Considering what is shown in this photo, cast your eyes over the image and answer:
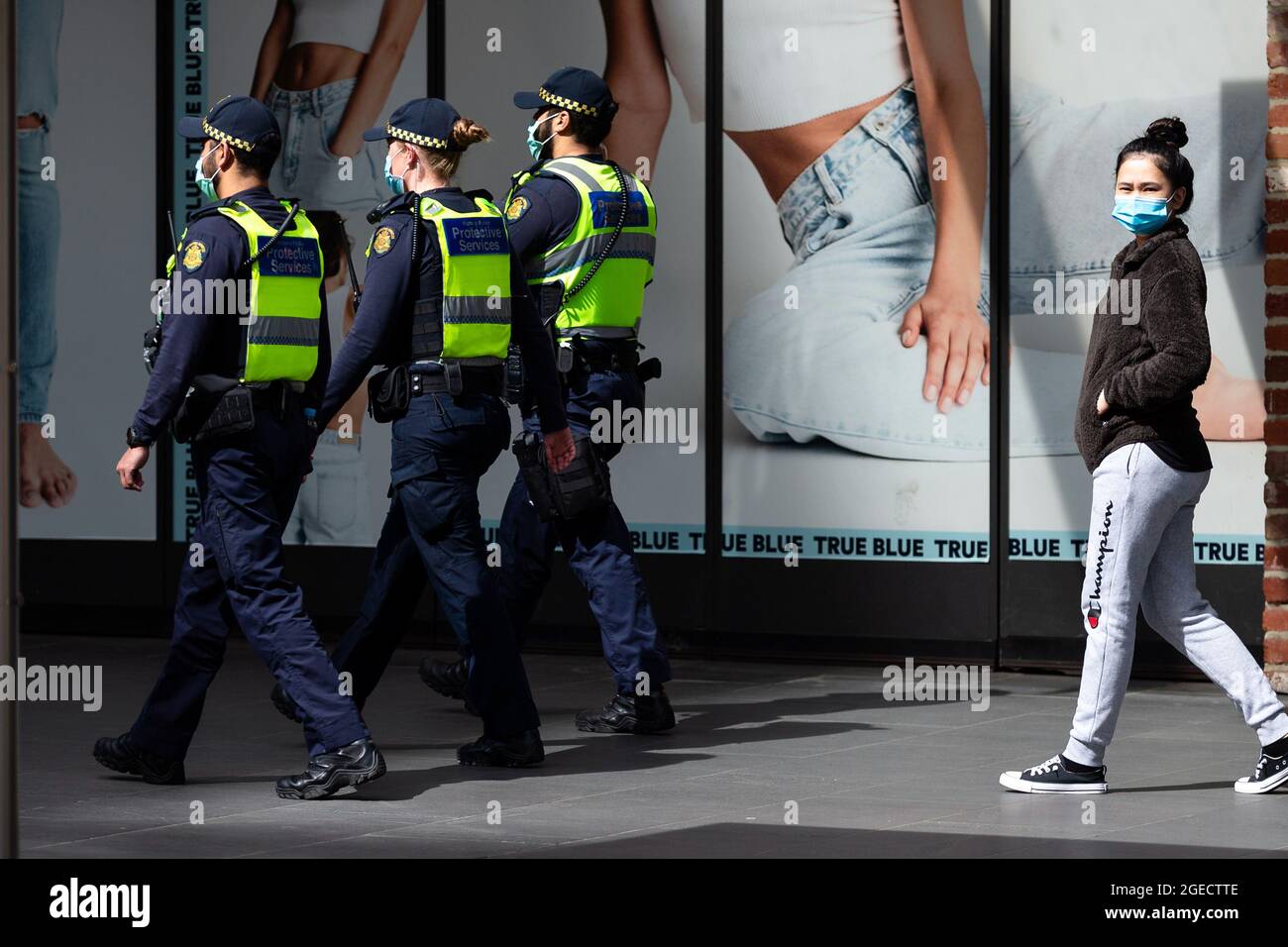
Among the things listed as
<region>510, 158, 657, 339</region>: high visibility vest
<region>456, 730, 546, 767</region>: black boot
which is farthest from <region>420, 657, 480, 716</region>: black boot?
<region>510, 158, 657, 339</region>: high visibility vest

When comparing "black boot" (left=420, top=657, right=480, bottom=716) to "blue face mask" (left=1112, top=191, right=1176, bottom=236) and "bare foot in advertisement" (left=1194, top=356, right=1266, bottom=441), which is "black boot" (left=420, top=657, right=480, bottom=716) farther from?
"bare foot in advertisement" (left=1194, top=356, right=1266, bottom=441)

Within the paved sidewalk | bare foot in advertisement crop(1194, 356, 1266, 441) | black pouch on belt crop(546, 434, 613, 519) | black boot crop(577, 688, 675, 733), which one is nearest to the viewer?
the paved sidewalk

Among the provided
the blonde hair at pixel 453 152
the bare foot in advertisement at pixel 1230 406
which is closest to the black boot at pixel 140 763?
Answer: the blonde hair at pixel 453 152

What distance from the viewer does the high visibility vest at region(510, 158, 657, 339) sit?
809 cm

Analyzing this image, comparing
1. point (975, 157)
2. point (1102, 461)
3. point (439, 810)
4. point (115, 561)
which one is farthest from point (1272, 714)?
point (115, 561)

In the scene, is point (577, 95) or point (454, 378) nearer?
point (454, 378)

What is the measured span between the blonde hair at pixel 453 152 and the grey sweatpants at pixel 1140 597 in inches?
90.5

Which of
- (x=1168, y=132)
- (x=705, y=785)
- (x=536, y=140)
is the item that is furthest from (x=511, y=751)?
(x=1168, y=132)

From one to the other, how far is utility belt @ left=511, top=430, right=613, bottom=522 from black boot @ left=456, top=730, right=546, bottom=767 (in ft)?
2.98

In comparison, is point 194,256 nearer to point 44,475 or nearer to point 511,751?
point 511,751

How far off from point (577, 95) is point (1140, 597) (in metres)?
2.86

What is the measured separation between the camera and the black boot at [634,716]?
322 inches

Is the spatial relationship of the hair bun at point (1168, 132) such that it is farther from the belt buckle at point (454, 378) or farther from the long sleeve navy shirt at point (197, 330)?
the long sleeve navy shirt at point (197, 330)

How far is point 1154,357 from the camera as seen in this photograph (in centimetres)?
664
